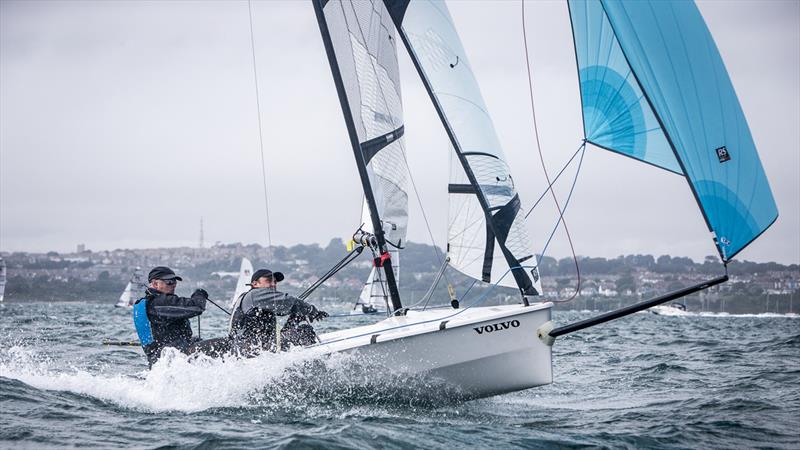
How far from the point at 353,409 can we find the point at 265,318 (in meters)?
1.30

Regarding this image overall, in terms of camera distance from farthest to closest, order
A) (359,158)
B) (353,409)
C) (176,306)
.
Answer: (359,158) < (176,306) < (353,409)

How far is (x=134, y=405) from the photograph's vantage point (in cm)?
791

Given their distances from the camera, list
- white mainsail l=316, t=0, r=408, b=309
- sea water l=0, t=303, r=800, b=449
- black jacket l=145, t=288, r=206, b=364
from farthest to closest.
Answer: white mainsail l=316, t=0, r=408, b=309 → black jacket l=145, t=288, r=206, b=364 → sea water l=0, t=303, r=800, b=449

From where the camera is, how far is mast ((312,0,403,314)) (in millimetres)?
8977

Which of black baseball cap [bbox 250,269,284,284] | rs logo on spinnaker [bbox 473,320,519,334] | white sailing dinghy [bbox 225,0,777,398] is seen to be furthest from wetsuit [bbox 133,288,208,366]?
rs logo on spinnaker [bbox 473,320,519,334]

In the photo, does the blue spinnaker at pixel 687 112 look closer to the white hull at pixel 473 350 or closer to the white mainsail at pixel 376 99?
the white hull at pixel 473 350

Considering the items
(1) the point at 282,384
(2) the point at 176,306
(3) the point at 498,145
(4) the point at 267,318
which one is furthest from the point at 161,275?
(3) the point at 498,145

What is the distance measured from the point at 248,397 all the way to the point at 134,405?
41.5 inches

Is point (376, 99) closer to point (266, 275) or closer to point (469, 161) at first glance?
point (469, 161)

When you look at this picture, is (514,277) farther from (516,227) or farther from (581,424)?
(581,424)

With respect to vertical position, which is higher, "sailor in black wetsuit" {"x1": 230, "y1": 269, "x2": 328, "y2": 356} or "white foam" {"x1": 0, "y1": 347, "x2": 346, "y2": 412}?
"sailor in black wetsuit" {"x1": 230, "y1": 269, "x2": 328, "y2": 356}

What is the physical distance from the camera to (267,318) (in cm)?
832

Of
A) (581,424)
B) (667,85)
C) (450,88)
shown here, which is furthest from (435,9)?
(581,424)

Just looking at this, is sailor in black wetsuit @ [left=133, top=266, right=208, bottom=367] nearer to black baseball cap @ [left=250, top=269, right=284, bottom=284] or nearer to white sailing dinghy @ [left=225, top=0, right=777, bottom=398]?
black baseball cap @ [left=250, top=269, right=284, bottom=284]
